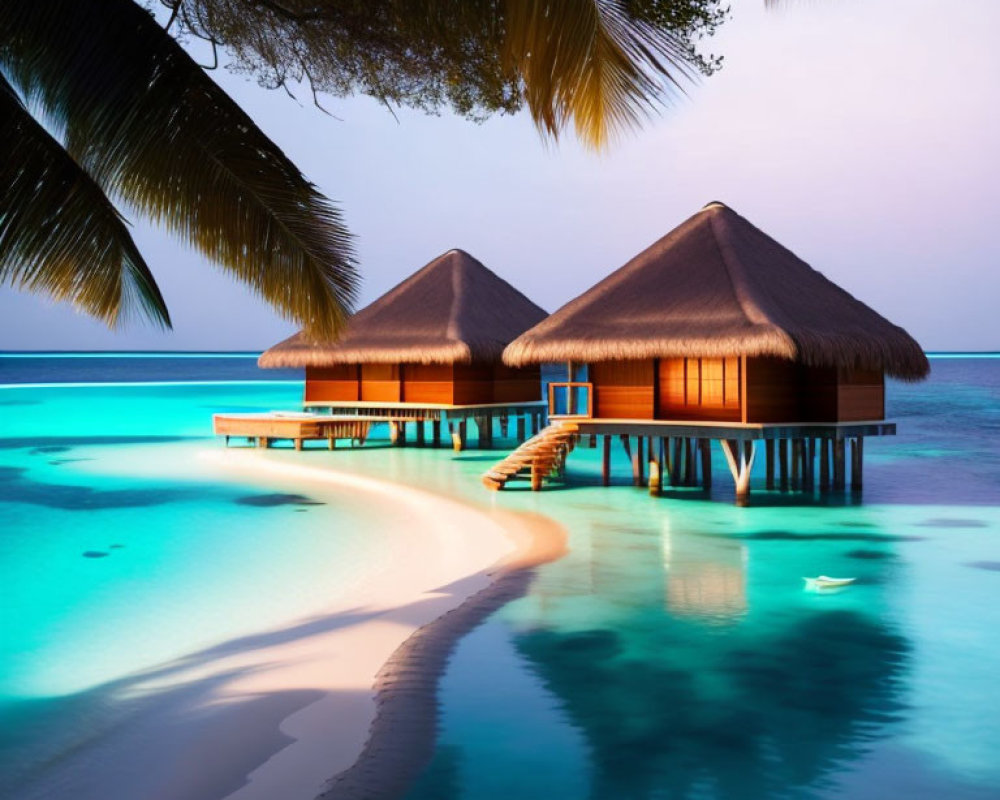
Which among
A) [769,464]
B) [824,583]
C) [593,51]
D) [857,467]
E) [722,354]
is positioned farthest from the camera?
[857,467]

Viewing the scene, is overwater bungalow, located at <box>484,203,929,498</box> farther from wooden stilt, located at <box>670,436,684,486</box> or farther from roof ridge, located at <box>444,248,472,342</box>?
roof ridge, located at <box>444,248,472,342</box>

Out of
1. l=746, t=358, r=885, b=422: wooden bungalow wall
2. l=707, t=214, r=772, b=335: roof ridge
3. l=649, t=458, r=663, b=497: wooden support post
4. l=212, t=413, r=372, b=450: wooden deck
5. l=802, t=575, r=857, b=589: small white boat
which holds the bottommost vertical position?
l=802, t=575, r=857, b=589: small white boat

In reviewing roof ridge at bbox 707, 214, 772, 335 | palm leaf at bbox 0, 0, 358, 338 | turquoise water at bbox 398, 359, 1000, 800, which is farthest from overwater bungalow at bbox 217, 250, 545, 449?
palm leaf at bbox 0, 0, 358, 338

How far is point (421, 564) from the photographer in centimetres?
1086

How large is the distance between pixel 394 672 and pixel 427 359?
14.8 meters

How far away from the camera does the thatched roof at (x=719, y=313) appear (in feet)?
46.7

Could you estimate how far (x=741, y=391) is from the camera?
1447 cm

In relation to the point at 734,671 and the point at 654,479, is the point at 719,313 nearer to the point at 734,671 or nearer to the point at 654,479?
the point at 654,479

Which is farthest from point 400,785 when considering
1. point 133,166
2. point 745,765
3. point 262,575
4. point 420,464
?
point 420,464

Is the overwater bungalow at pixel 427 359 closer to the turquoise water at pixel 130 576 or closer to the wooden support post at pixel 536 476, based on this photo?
the turquoise water at pixel 130 576

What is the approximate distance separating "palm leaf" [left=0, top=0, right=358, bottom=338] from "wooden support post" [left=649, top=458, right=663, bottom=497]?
34.0ft

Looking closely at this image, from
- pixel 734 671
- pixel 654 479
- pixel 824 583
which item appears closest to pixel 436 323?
pixel 654 479

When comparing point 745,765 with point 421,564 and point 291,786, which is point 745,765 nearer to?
point 291,786

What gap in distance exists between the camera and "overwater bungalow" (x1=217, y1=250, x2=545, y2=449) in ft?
72.8
